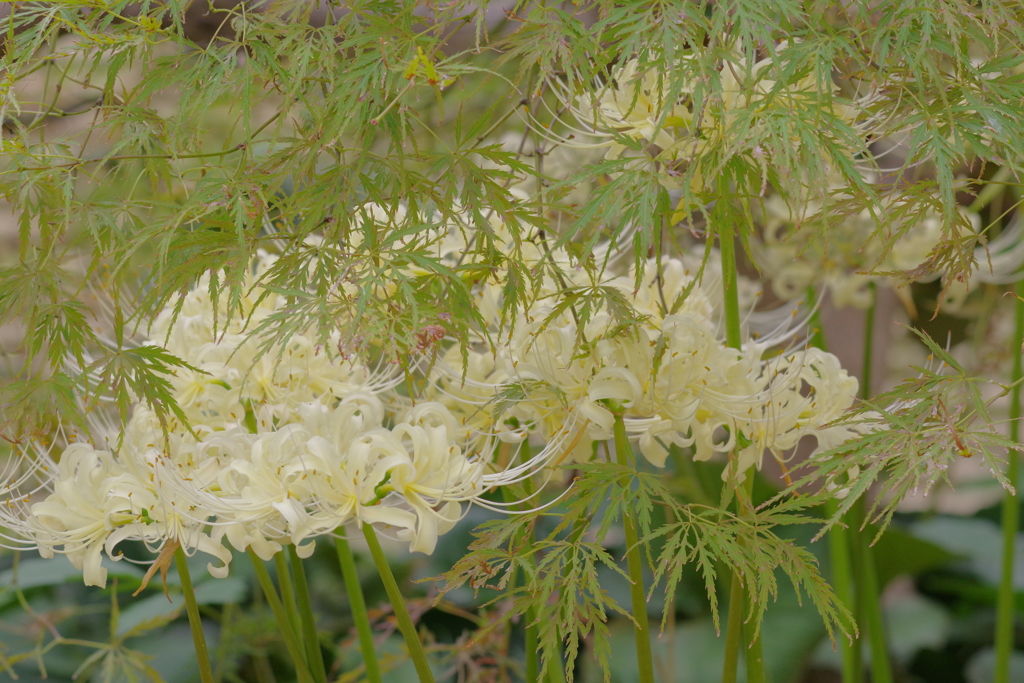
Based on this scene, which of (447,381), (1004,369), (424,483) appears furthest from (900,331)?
Answer: (424,483)

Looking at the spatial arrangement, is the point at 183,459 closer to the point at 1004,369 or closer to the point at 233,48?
the point at 233,48

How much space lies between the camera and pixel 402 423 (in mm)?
780

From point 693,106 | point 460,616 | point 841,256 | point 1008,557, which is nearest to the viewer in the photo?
point 693,106

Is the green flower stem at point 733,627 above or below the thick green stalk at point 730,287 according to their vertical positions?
below

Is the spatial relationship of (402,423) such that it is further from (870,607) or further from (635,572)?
(870,607)

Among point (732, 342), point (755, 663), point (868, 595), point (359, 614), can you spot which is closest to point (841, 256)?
point (868, 595)

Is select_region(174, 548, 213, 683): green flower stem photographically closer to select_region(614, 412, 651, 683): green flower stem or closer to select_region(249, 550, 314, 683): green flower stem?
select_region(249, 550, 314, 683): green flower stem

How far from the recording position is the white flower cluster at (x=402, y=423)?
0.74 meters


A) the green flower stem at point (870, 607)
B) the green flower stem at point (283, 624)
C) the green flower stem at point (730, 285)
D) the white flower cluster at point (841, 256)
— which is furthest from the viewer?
the white flower cluster at point (841, 256)

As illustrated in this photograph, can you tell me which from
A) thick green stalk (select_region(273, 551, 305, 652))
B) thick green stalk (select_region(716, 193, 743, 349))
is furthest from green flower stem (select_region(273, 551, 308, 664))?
thick green stalk (select_region(716, 193, 743, 349))

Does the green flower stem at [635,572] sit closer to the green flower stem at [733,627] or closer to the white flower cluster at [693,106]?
the green flower stem at [733,627]

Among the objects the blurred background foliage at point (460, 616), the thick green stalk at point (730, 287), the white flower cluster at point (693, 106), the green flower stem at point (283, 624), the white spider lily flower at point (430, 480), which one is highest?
the white flower cluster at point (693, 106)

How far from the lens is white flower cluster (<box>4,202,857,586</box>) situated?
0.74 meters

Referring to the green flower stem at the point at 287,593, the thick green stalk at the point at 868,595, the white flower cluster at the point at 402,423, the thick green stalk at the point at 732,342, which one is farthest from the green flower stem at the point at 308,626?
the thick green stalk at the point at 868,595
